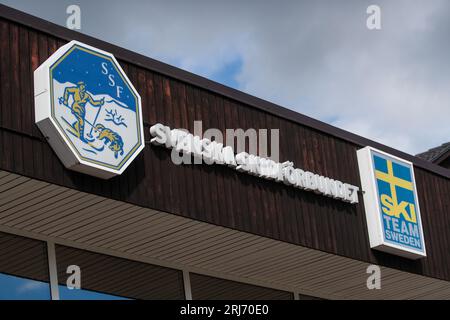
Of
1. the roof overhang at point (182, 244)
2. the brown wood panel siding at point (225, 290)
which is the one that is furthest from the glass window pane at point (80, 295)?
the brown wood panel siding at point (225, 290)

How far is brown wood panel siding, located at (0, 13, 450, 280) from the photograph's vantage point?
35.8 ft

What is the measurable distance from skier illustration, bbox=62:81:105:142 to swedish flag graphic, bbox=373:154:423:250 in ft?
19.5

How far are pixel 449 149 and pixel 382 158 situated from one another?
745cm

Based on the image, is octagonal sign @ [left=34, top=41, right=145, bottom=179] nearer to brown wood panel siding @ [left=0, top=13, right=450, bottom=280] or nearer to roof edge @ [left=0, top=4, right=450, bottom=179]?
brown wood panel siding @ [left=0, top=13, right=450, bottom=280]

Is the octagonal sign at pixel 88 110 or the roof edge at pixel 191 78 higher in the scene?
the roof edge at pixel 191 78

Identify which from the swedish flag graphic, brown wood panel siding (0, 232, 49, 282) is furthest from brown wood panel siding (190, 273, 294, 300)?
brown wood panel siding (0, 232, 49, 282)

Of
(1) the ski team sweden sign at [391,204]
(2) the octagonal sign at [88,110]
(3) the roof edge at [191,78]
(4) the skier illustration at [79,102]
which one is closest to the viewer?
(2) the octagonal sign at [88,110]

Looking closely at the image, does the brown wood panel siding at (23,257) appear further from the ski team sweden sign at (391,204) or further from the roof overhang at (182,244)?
the ski team sweden sign at (391,204)

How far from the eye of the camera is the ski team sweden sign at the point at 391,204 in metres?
15.3

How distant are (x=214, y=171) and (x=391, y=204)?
158 inches

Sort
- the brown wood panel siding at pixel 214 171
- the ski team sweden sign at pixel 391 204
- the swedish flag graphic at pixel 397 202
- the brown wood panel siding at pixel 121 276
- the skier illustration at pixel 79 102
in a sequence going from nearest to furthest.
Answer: the brown wood panel siding at pixel 214 171, the skier illustration at pixel 79 102, the brown wood panel siding at pixel 121 276, the ski team sweden sign at pixel 391 204, the swedish flag graphic at pixel 397 202

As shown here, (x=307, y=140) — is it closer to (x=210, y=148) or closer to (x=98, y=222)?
(x=210, y=148)

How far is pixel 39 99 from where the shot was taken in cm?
1107

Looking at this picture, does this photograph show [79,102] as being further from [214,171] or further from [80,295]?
[80,295]
